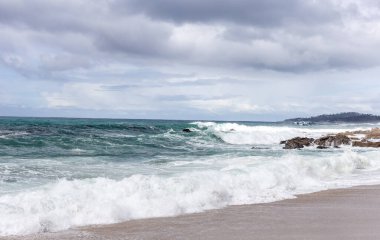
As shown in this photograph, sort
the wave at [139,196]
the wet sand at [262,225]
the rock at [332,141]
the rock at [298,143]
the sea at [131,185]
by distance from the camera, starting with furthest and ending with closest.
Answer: the rock at [332,141]
the rock at [298,143]
the sea at [131,185]
the wave at [139,196]
the wet sand at [262,225]

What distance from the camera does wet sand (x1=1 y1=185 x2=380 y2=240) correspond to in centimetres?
719

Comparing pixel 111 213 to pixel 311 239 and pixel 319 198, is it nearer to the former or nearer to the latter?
pixel 311 239

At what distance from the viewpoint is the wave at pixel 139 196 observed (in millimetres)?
7899

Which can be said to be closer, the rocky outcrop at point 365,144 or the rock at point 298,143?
the rock at point 298,143

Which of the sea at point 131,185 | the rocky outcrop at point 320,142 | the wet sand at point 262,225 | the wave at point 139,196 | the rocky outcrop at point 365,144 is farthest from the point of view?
the rocky outcrop at point 365,144

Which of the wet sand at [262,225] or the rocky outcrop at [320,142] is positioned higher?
the rocky outcrop at [320,142]

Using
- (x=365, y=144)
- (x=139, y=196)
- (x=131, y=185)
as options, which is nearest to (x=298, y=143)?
(x=365, y=144)

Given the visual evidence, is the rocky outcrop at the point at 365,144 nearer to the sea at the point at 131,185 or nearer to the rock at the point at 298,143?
the rock at the point at 298,143

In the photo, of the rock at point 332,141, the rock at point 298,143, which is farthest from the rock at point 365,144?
the rock at point 298,143

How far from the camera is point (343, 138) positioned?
114 ft

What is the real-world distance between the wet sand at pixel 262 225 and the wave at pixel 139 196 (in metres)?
0.39

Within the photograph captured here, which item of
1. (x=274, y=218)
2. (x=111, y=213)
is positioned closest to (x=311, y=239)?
(x=274, y=218)

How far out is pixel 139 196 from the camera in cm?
967

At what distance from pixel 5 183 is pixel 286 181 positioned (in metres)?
7.49
